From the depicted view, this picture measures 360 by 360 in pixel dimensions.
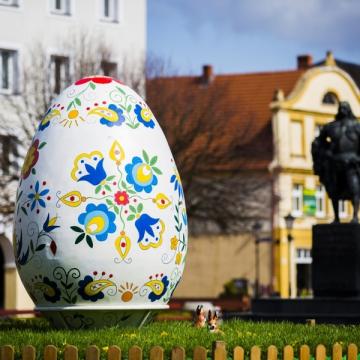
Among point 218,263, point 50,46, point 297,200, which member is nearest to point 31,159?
point 50,46

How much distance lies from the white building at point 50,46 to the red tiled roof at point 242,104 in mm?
1950

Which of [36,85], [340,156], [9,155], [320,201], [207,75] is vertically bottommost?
[320,201]

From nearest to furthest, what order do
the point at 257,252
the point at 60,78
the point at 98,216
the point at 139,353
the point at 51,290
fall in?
1. the point at 139,353
2. the point at 98,216
3. the point at 51,290
4. the point at 60,78
5. the point at 257,252

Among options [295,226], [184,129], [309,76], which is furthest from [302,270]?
[184,129]

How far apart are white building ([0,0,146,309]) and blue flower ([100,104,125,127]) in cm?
2932

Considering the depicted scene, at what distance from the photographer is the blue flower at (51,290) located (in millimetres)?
17578

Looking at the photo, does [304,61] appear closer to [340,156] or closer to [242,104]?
[242,104]

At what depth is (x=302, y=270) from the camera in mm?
69188

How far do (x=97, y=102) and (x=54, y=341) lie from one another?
3.41 m

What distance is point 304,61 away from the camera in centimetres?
8031

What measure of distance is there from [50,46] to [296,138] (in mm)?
20997

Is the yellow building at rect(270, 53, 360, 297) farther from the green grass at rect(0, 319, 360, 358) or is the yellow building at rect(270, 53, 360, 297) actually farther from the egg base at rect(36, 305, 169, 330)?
the egg base at rect(36, 305, 169, 330)

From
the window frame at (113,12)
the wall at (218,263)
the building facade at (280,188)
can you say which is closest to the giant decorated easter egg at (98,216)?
the window frame at (113,12)

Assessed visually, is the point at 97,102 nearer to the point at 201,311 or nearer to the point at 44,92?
the point at 201,311
